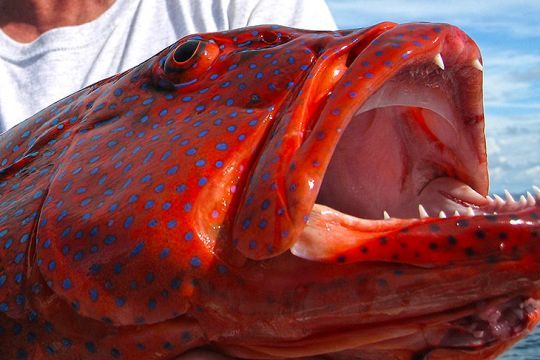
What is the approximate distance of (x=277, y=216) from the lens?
1924 millimetres

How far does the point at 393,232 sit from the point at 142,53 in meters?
3.14

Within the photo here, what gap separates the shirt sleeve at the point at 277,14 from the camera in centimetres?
447

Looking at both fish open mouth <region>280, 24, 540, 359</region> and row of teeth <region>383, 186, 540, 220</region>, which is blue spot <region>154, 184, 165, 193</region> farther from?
row of teeth <region>383, 186, 540, 220</region>

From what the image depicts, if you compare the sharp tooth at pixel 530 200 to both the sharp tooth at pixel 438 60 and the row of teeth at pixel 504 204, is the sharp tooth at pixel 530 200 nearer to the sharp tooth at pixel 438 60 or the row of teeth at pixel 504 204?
the row of teeth at pixel 504 204

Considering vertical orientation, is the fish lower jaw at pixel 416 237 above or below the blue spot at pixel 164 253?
above

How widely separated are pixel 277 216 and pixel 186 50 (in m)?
0.87

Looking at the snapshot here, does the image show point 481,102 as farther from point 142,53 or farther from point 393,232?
point 142,53

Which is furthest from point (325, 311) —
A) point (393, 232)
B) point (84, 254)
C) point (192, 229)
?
point (84, 254)

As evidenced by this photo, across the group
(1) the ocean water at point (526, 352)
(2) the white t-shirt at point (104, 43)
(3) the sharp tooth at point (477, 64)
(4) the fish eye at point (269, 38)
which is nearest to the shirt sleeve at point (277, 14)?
(2) the white t-shirt at point (104, 43)

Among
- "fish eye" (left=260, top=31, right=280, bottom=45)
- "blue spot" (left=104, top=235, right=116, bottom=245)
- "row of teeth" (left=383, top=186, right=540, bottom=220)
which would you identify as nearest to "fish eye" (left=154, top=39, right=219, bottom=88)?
"fish eye" (left=260, top=31, right=280, bottom=45)

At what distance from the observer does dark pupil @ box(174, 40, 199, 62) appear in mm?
2508

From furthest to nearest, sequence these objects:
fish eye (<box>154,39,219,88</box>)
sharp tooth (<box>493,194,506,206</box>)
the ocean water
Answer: the ocean water
fish eye (<box>154,39,219,88</box>)
sharp tooth (<box>493,194,506,206</box>)

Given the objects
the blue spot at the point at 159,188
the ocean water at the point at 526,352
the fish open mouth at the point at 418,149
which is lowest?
the ocean water at the point at 526,352

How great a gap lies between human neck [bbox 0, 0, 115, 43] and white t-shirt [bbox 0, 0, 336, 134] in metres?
0.10
